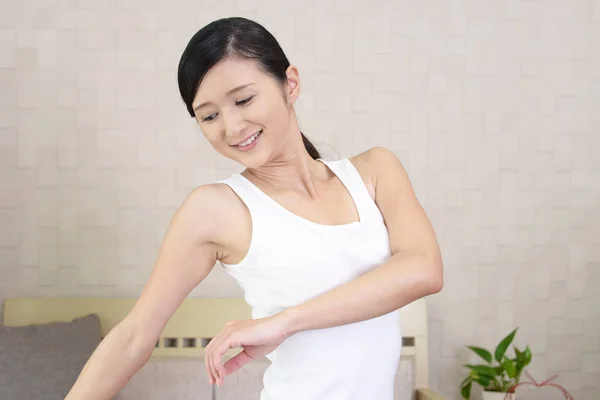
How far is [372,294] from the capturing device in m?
1.06

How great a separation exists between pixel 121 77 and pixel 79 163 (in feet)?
1.16

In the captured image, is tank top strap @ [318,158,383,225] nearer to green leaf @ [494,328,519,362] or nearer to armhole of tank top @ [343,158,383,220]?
armhole of tank top @ [343,158,383,220]

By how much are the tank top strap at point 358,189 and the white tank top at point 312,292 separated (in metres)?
0.04

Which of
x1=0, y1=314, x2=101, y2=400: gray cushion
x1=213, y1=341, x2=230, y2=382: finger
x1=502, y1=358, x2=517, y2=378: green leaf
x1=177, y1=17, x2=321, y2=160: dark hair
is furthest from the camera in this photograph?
x1=502, y1=358, x2=517, y2=378: green leaf

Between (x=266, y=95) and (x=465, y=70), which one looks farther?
(x=465, y=70)

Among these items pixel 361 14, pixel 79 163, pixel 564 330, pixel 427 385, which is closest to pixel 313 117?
pixel 361 14

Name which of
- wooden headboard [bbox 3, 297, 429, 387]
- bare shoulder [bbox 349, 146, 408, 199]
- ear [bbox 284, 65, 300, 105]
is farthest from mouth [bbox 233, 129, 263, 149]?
wooden headboard [bbox 3, 297, 429, 387]

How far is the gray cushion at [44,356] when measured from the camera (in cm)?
249

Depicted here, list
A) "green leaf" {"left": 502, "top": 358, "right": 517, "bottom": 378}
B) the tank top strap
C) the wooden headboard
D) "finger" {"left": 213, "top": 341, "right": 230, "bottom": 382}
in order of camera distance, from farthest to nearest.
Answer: the wooden headboard < "green leaf" {"left": 502, "top": 358, "right": 517, "bottom": 378} < the tank top strap < "finger" {"left": 213, "top": 341, "right": 230, "bottom": 382}

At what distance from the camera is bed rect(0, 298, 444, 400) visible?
2.55m

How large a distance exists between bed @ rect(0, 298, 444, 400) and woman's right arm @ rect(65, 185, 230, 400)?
1.56 meters

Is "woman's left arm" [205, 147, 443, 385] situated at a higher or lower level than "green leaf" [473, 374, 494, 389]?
higher

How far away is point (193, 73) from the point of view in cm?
107

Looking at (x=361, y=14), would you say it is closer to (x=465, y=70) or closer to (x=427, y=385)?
(x=465, y=70)
